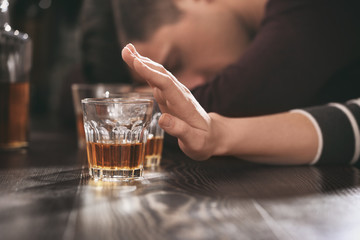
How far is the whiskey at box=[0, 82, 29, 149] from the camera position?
1091mm

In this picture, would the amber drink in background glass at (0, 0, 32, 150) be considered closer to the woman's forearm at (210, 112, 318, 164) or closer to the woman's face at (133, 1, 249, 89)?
the woman's face at (133, 1, 249, 89)

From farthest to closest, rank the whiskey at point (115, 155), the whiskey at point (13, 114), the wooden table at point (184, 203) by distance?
the whiskey at point (13, 114) → the whiskey at point (115, 155) → the wooden table at point (184, 203)

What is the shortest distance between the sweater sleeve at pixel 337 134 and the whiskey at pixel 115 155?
39 cm

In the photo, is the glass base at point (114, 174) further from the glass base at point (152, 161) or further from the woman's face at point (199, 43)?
the woman's face at point (199, 43)

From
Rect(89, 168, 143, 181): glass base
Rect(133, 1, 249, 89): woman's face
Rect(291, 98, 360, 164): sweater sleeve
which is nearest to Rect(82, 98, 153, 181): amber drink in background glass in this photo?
Rect(89, 168, 143, 181): glass base

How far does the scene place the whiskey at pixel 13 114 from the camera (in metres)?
1.09

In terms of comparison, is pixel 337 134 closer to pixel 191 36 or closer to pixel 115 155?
pixel 115 155

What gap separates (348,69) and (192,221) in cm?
86

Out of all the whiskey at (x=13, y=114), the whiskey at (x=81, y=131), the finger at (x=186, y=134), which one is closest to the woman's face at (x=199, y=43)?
the whiskey at (x=81, y=131)

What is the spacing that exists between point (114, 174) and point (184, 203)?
0.58 feet

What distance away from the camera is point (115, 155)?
0.72m

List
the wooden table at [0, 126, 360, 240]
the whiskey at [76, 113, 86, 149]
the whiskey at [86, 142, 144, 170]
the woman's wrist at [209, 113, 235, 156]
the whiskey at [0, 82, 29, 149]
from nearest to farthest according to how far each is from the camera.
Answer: the wooden table at [0, 126, 360, 240] → the whiskey at [86, 142, 144, 170] → the woman's wrist at [209, 113, 235, 156] → the whiskey at [0, 82, 29, 149] → the whiskey at [76, 113, 86, 149]

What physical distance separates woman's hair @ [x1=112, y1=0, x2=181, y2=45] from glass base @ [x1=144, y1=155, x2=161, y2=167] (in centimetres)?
64

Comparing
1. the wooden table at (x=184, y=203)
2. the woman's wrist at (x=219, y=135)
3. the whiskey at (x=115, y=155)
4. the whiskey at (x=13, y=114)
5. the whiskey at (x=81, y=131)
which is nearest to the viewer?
the wooden table at (x=184, y=203)
